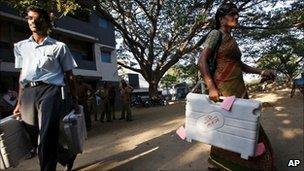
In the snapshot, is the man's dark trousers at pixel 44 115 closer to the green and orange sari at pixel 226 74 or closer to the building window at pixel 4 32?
the green and orange sari at pixel 226 74

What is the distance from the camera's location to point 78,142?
4699mm

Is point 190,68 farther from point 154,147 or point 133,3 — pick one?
point 154,147

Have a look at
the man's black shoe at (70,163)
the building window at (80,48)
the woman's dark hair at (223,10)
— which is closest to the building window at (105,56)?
the building window at (80,48)

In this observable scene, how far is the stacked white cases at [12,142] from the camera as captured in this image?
413 cm

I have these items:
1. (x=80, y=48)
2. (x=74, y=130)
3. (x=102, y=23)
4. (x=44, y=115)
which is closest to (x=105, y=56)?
(x=102, y=23)

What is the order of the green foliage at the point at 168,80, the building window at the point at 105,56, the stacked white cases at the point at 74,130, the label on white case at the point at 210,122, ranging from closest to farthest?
the label on white case at the point at 210,122 → the stacked white cases at the point at 74,130 → the building window at the point at 105,56 → the green foliage at the point at 168,80

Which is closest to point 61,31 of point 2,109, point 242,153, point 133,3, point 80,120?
point 133,3

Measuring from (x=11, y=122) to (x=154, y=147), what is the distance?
9.74ft

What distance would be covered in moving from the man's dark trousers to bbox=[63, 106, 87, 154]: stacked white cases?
231mm

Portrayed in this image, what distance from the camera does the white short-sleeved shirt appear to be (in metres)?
4.23

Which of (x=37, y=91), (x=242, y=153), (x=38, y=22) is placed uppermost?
(x=38, y=22)

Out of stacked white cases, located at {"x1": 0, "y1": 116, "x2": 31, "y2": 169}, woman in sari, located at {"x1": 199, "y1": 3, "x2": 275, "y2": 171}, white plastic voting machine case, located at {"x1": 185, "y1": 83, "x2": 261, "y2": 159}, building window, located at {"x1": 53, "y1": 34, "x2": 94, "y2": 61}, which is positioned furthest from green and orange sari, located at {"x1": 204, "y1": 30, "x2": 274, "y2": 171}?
building window, located at {"x1": 53, "y1": 34, "x2": 94, "y2": 61}

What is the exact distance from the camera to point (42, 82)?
4.21 metres

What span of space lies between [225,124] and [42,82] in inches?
72.5
